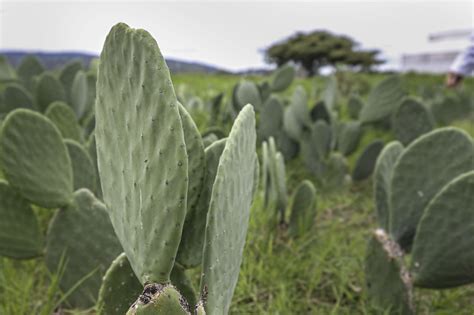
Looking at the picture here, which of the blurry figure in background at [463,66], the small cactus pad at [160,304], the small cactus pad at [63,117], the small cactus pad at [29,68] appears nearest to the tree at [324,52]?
the blurry figure in background at [463,66]

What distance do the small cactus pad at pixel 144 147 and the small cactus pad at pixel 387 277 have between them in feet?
1.81

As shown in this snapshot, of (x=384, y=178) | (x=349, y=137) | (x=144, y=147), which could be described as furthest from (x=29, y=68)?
(x=144, y=147)

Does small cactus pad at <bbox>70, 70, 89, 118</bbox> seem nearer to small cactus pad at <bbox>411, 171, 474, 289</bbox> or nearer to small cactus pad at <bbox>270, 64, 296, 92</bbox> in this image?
small cactus pad at <bbox>270, 64, 296, 92</bbox>

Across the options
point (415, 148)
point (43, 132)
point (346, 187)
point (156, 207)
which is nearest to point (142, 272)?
point (156, 207)

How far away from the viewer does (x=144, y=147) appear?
54 centimetres

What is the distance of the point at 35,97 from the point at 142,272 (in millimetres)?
1615

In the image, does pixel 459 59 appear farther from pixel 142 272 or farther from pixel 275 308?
pixel 142 272

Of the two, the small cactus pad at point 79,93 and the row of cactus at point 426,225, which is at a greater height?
the small cactus pad at point 79,93

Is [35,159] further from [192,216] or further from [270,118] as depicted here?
[270,118]

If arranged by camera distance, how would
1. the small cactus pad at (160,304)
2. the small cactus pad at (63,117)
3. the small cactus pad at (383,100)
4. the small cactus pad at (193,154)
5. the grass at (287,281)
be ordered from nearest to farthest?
the small cactus pad at (160,304)
the small cactus pad at (193,154)
the grass at (287,281)
the small cactus pad at (63,117)
the small cactus pad at (383,100)

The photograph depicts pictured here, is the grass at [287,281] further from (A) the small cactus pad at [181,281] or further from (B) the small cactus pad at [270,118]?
(B) the small cactus pad at [270,118]

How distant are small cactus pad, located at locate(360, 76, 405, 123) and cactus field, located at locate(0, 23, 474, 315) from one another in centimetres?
24

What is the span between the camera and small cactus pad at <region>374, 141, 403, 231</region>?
43.8 inches

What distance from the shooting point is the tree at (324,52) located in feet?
66.9
